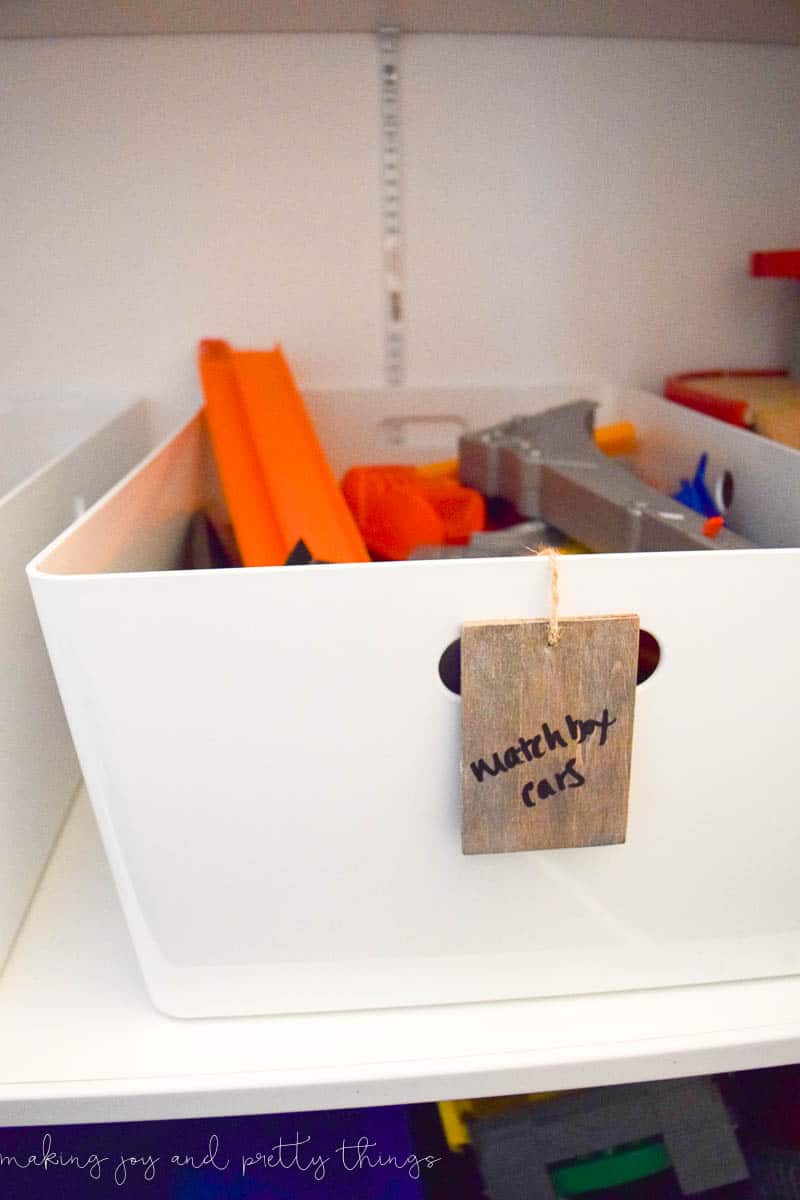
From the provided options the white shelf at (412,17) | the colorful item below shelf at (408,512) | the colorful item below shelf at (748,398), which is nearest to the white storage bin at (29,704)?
the colorful item below shelf at (408,512)

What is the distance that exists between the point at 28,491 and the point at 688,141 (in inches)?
25.3

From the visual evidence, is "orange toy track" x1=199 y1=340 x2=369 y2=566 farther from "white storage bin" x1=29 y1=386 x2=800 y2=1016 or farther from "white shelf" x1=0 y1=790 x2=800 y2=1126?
"white shelf" x1=0 y1=790 x2=800 y2=1126

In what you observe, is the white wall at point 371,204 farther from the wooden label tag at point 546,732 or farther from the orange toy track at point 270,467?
the wooden label tag at point 546,732

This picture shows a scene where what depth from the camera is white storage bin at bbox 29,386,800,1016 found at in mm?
347

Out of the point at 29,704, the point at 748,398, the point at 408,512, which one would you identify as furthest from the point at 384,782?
the point at 748,398

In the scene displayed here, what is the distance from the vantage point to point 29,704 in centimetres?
47

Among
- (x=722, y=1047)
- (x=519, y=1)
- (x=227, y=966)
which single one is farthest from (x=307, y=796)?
(x=519, y=1)

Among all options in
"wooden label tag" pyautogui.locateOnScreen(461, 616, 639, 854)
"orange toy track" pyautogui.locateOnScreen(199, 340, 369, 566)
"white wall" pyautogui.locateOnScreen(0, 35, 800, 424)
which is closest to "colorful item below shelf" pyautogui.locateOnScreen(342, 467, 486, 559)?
"orange toy track" pyautogui.locateOnScreen(199, 340, 369, 566)

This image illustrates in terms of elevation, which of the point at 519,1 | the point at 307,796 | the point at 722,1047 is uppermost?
the point at 519,1

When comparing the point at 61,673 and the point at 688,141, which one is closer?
the point at 61,673

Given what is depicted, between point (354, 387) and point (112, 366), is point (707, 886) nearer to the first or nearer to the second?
point (354, 387)

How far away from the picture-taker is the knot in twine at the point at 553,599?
34 cm

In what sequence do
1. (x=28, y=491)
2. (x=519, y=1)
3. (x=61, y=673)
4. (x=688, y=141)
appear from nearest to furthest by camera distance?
(x=61, y=673) → (x=28, y=491) → (x=519, y=1) → (x=688, y=141)

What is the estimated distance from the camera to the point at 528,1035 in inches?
16.5
